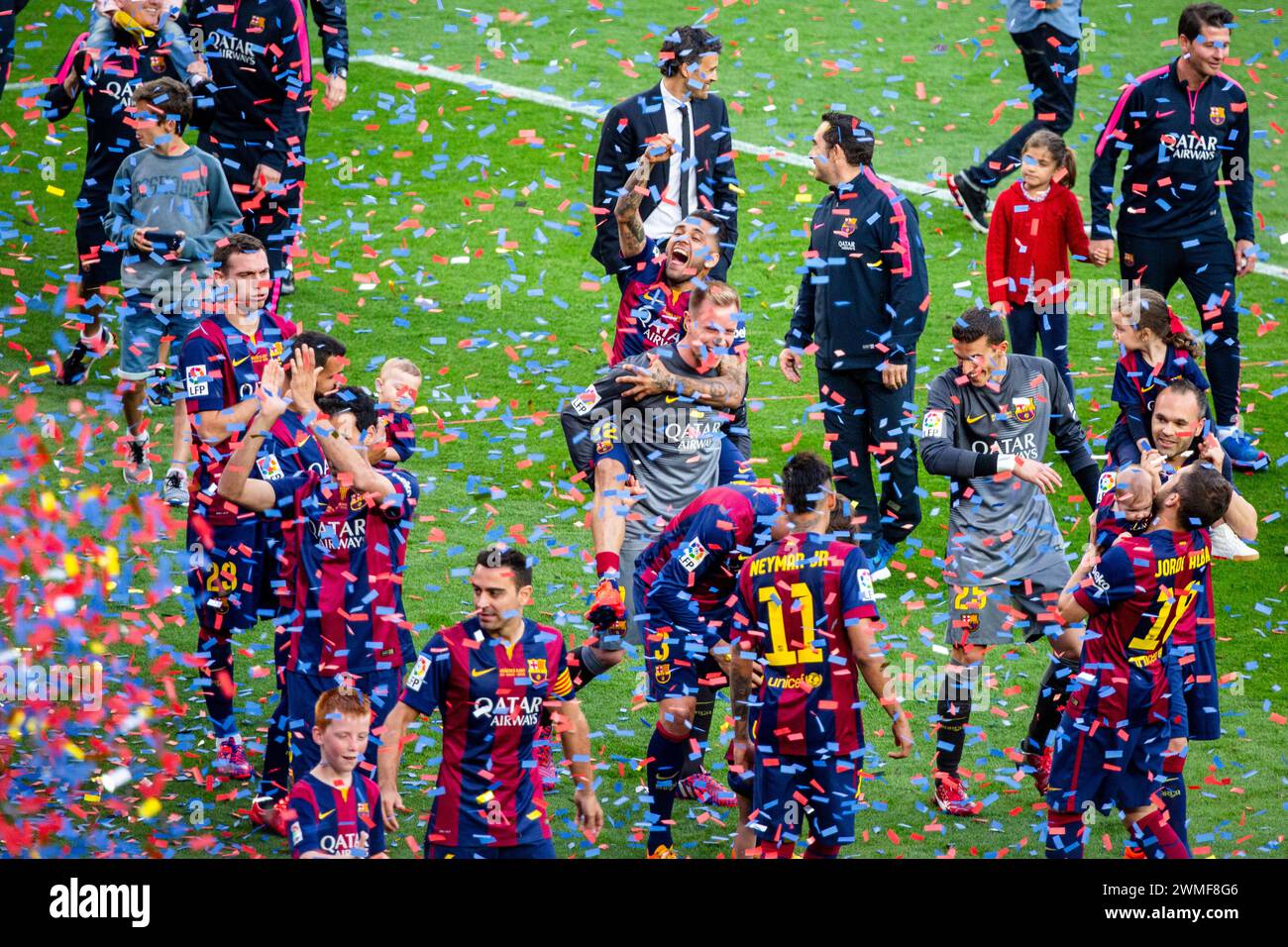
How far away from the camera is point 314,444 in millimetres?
8625

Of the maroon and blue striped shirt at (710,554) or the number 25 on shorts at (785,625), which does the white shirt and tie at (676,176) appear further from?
the number 25 on shorts at (785,625)

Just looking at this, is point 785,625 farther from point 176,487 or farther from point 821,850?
point 176,487

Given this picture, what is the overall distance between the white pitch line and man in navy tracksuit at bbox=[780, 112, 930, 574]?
18.7ft

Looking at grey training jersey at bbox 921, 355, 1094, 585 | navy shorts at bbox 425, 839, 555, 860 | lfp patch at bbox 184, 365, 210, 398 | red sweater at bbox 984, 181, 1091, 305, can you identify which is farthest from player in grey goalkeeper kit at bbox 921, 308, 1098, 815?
lfp patch at bbox 184, 365, 210, 398

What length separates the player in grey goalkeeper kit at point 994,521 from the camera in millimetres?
9195

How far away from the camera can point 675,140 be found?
39.5ft

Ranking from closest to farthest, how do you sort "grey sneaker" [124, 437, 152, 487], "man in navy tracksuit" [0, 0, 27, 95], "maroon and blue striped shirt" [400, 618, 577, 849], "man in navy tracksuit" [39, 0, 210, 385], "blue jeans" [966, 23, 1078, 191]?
"maroon and blue striped shirt" [400, 618, 577, 849] < "grey sneaker" [124, 437, 152, 487] < "man in navy tracksuit" [39, 0, 210, 385] < "man in navy tracksuit" [0, 0, 27, 95] < "blue jeans" [966, 23, 1078, 191]

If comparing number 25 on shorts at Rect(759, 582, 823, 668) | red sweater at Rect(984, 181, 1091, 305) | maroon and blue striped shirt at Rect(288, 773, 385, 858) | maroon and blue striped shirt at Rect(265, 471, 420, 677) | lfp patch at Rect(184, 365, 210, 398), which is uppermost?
red sweater at Rect(984, 181, 1091, 305)

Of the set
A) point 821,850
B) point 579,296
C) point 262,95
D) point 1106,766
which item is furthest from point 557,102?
point 821,850

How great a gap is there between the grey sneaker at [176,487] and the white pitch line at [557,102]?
23.4 feet

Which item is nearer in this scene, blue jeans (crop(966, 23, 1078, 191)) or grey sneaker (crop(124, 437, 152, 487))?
grey sneaker (crop(124, 437, 152, 487))

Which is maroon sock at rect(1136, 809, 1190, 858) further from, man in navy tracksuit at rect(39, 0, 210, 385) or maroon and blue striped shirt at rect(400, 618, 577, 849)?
man in navy tracksuit at rect(39, 0, 210, 385)

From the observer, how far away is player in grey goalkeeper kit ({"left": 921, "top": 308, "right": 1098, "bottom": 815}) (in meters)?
9.20

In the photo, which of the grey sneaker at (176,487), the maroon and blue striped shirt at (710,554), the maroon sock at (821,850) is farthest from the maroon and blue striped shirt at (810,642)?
the grey sneaker at (176,487)
